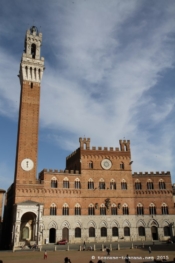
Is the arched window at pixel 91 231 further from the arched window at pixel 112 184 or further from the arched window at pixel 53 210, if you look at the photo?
the arched window at pixel 112 184

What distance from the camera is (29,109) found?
51062mm

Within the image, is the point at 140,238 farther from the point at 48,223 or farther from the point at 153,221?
the point at 48,223

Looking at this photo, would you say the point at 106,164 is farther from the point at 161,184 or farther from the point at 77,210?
the point at 161,184

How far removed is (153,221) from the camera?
164ft

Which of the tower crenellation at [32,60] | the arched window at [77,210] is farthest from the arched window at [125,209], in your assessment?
the tower crenellation at [32,60]

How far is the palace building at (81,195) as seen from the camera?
147 ft

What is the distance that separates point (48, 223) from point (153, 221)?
20.1 m

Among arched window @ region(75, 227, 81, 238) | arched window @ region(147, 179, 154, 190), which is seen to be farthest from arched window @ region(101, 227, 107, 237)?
arched window @ region(147, 179, 154, 190)

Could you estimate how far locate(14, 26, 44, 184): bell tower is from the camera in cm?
4669

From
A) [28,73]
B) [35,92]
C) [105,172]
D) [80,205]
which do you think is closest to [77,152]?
[105,172]

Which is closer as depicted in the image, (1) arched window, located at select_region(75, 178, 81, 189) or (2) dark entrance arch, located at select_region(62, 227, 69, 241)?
(2) dark entrance arch, located at select_region(62, 227, 69, 241)

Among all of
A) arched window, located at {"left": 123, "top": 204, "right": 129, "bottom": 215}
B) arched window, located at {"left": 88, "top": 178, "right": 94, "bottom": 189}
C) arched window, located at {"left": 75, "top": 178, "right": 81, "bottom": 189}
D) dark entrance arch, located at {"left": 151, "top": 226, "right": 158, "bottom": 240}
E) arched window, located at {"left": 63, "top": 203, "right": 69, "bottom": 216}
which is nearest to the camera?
arched window, located at {"left": 63, "top": 203, "right": 69, "bottom": 216}

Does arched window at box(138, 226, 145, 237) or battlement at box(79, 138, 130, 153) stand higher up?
battlement at box(79, 138, 130, 153)

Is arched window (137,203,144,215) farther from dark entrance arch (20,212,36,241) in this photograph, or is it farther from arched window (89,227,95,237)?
dark entrance arch (20,212,36,241)
